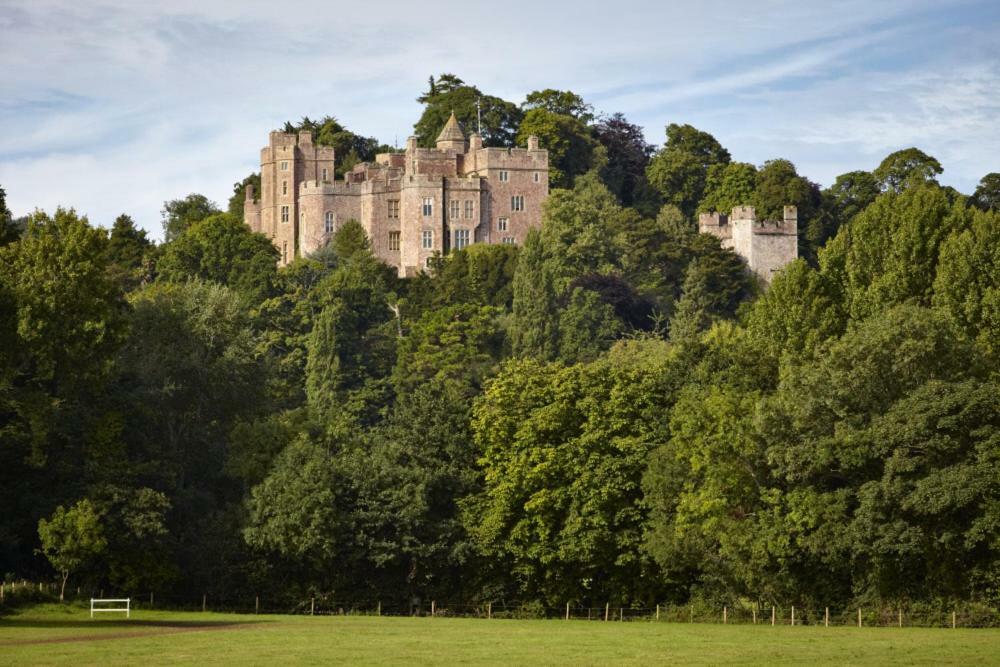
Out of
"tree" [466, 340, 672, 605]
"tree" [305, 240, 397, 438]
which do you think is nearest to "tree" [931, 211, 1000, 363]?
"tree" [466, 340, 672, 605]

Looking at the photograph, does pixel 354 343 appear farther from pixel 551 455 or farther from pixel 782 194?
pixel 551 455

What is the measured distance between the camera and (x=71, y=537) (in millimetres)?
56531

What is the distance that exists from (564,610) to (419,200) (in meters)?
52.3

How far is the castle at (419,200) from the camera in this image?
109 m

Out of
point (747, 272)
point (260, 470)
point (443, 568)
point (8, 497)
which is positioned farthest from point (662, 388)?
point (747, 272)

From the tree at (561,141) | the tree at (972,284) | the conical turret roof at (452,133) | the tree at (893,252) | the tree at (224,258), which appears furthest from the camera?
the tree at (561,141)

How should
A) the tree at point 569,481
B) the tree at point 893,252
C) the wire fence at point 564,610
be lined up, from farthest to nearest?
the tree at point 893,252 < the tree at point 569,481 < the wire fence at point 564,610

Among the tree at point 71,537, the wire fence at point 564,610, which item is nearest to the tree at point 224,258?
the wire fence at point 564,610

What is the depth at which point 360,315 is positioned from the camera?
333 ft

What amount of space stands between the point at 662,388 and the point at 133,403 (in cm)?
1735

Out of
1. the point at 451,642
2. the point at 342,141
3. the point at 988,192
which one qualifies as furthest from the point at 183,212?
the point at 451,642

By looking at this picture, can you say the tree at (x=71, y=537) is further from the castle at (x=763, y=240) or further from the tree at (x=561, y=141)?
the tree at (x=561, y=141)

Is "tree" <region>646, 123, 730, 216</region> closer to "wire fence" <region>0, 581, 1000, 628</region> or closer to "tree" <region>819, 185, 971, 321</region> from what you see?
"tree" <region>819, 185, 971, 321</region>

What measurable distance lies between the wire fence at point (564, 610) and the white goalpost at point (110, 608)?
2.90ft
